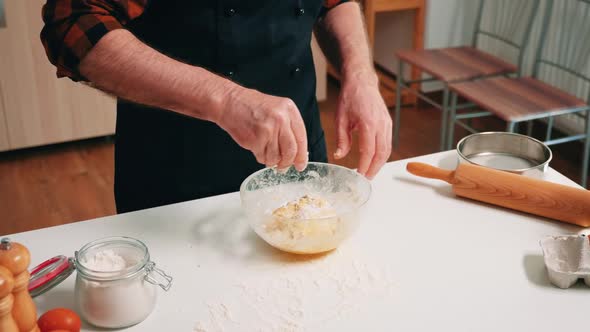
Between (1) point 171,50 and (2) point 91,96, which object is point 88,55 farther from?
(2) point 91,96

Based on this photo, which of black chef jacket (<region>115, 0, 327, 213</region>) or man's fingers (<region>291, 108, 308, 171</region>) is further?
black chef jacket (<region>115, 0, 327, 213</region>)

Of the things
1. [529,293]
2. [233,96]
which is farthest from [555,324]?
[233,96]

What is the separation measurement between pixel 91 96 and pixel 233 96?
88.9 inches

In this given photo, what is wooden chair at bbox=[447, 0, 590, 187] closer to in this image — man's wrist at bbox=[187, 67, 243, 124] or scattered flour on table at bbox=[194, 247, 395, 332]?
scattered flour on table at bbox=[194, 247, 395, 332]

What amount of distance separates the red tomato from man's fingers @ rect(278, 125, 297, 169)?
0.37 meters

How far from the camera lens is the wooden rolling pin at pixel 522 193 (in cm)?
122

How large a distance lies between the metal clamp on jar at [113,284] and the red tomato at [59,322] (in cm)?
4

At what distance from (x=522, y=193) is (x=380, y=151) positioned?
0.27 m

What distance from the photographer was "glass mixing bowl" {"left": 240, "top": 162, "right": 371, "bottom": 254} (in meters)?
1.11

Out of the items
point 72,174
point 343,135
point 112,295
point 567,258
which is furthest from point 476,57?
point 112,295

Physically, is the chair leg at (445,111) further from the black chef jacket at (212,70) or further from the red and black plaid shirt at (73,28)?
the red and black plaid shirt at (73,28)

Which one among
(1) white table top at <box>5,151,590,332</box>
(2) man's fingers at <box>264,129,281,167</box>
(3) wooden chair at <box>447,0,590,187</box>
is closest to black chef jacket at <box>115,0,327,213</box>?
(1) white table top at <box>5,151,590,332</box>

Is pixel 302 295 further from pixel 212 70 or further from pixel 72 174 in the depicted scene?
pixel 72 174

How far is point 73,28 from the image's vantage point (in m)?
1.07
